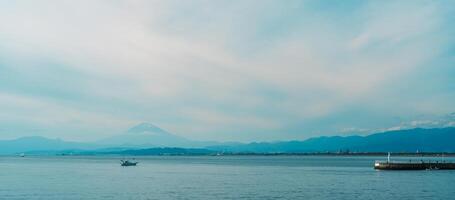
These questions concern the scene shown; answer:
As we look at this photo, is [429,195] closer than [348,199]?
No

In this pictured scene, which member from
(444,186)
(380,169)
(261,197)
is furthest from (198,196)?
(380,169)

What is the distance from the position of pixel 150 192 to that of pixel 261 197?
10.3 meters

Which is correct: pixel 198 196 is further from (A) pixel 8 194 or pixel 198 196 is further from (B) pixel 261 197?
(A) pixel 8 194

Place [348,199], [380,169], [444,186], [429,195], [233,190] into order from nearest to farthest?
[348,199] → [429,195] → [233,190] → [444,186] → [380,169]

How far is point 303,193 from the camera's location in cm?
4650

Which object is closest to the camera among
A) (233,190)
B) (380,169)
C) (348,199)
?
(348,199)

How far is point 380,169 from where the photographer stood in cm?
9131

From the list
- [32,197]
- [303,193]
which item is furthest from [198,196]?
[32,197]

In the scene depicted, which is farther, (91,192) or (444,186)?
(444,186)

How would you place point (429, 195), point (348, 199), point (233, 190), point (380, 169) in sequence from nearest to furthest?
point (348, 199)
point (429, 195)
point (233, 190)
point (380, 169)

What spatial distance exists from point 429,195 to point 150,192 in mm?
23155

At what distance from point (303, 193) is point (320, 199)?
4.65 metres

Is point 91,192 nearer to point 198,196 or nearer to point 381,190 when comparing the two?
point 198,196

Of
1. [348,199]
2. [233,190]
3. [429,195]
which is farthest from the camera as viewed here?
[233,190]
